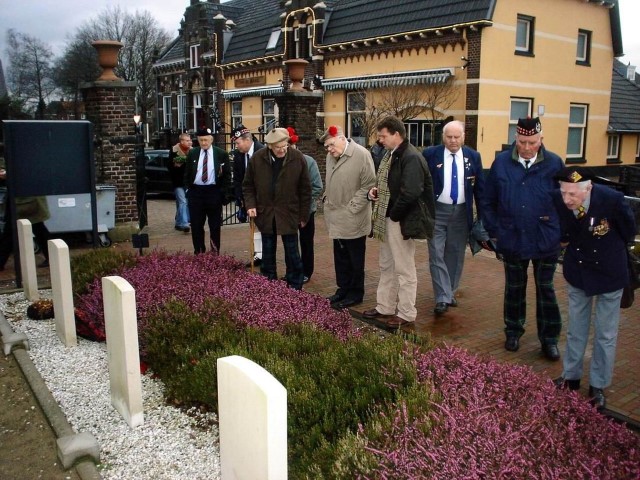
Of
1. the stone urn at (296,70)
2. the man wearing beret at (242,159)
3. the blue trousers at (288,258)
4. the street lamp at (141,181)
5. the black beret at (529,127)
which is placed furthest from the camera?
the stone urn at (296,70)

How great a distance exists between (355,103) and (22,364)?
19.0 m

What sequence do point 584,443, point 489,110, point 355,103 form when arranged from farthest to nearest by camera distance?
point 355,103
point 489,110
point 584,443

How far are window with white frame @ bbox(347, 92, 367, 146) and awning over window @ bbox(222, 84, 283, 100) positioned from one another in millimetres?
3649

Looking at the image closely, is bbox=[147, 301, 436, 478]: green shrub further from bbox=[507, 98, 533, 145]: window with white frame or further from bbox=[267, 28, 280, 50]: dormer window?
bbox=[267, 28, 280, 50]: dormer window

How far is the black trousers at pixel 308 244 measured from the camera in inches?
304

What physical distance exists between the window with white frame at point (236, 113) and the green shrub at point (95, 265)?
23.4 meters

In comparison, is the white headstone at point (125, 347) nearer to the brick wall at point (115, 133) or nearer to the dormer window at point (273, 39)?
the brick wall at point (115, 133)

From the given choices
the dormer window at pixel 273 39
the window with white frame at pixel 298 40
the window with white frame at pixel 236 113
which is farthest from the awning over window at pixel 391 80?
the window with white frame at pixel 236 113

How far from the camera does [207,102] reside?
104 ft

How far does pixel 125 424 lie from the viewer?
4.21 m

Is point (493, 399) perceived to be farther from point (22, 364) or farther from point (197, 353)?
point (22, 364)

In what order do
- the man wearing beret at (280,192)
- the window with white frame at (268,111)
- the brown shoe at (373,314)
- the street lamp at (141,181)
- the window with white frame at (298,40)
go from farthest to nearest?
the window with white frame at (268,111), the window with white frame at (298,40), the street lamp at (141,181), the man wearing beret at (280,192), the brown shoe at (373,314)

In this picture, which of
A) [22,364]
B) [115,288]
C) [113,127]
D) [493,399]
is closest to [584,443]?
[493,399]

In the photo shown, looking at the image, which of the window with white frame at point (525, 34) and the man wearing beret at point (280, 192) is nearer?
the man wearing beret at point (280, 192)
